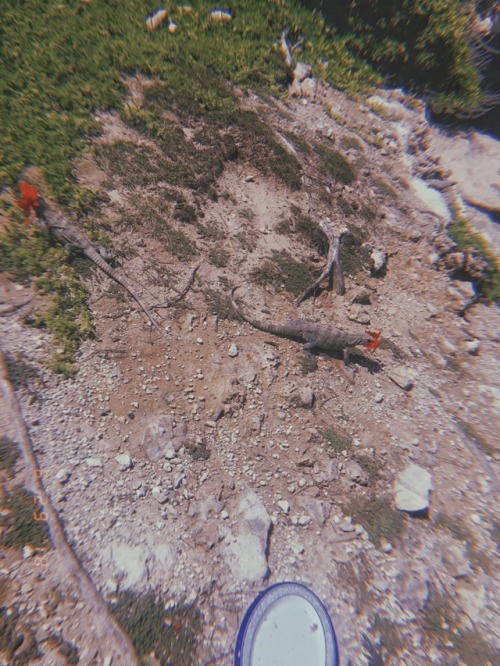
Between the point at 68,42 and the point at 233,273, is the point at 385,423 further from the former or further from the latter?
the point at 68,42

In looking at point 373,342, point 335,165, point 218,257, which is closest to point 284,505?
point 373,342

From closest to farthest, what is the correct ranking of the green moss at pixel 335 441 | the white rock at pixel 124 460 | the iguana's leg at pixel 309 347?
the white rock at pixel 124 460 < the green moss at pixel 335 441 < the iguana's leg at pixel 309 347

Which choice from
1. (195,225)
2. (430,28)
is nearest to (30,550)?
(195,225)

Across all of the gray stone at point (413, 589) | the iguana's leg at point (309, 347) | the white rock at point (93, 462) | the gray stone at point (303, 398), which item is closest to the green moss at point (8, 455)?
the white rock at point (93, 462)

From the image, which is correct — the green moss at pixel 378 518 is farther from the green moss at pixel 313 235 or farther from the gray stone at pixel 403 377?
the green moss at pixel 313 235

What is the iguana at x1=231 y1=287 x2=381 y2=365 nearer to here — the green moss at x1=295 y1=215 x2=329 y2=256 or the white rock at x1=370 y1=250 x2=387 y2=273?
the green moss at x1=295 y1=215 x2=329 y2=256

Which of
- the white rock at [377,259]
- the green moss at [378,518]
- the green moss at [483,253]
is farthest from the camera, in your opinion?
the green moss at [483,253]

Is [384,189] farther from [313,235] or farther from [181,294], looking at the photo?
[181,294]
